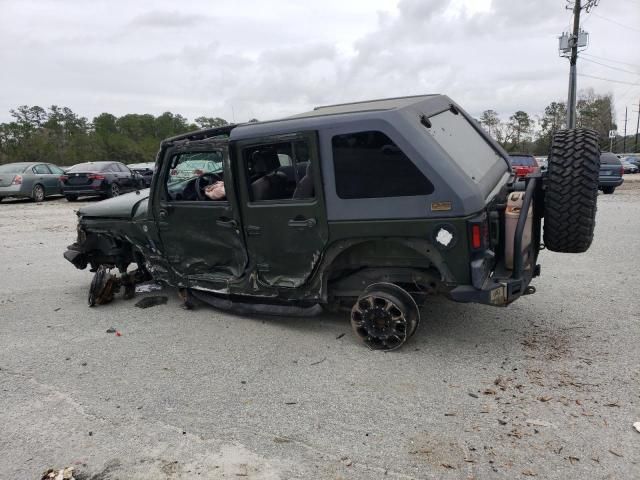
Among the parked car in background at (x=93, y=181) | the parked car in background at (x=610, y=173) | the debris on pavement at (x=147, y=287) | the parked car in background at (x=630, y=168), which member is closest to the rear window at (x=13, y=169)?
the parked car in background at (x=93, y=181)

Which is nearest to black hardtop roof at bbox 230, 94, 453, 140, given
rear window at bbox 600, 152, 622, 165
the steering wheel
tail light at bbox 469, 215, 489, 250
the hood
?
the steering wheel

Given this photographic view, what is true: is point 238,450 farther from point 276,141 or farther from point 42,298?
point 42,298

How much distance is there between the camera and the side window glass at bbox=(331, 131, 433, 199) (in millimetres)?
3555

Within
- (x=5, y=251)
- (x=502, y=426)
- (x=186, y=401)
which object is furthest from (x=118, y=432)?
(x=5, y=251)

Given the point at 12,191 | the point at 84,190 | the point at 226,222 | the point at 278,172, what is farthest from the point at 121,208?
the point at 12,191

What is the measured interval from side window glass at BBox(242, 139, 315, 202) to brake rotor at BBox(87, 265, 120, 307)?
225 cm

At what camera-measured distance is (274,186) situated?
4250mm

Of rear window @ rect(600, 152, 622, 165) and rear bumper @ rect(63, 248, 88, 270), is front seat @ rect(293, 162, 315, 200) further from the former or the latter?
rear window @ rect(600, 152, 622, 165)

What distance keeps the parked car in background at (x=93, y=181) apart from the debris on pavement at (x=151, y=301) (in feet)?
39.1

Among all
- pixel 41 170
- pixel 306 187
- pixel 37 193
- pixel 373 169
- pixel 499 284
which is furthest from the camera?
pixel 41 170

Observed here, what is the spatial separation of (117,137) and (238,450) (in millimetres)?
55564

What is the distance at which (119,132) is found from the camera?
2295 inches

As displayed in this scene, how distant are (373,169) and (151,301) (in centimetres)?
318

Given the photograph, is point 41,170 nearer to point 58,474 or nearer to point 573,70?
point 58,474
